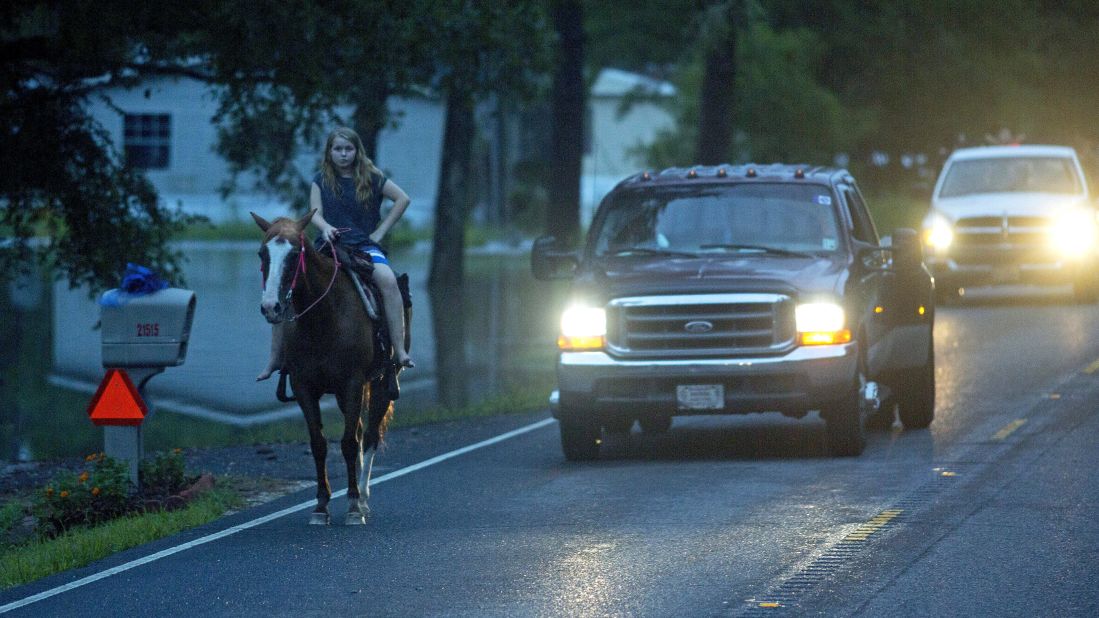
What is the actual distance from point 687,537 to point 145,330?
386 cm

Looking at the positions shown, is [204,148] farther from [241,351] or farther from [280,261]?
[280,261]

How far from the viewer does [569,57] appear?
125ft

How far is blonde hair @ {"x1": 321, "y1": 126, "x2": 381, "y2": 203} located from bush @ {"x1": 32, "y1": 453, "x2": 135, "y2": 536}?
2263 millimetres

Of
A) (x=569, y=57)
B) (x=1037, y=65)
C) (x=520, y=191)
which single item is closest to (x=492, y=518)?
(x=569, y=57)

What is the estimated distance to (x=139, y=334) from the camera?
11906mm

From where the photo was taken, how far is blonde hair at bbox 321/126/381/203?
441 inches

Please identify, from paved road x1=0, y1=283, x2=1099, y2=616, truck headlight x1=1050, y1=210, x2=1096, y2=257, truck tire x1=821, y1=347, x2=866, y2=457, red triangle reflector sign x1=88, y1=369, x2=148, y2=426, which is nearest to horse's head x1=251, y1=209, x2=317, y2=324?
paved road x1=0, y1=283, x2=1099, y2=616

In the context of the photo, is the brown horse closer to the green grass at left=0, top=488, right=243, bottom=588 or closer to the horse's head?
the horse's head

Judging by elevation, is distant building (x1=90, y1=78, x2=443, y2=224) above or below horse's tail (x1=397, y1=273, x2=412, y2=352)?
above

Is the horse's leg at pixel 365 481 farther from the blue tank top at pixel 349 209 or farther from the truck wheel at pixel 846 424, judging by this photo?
the truck wheel at pixel 846 424

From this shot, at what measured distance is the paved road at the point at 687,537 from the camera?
8562 millimetres

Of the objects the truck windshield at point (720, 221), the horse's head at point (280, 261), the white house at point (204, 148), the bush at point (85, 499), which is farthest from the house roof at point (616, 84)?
the horse's head at point (280, 261)

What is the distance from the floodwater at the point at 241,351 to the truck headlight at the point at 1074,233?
7041 millimetres

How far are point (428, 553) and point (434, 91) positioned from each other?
46.9 feet
